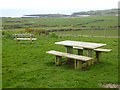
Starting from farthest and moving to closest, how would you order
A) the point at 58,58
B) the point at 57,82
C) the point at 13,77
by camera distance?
1. the point at 58,58
2. the point at 13,77
3. the point at 57,82

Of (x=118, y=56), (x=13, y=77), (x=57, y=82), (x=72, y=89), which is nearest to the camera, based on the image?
(x=72, y=89)

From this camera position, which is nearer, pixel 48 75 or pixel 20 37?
pixel 48 75

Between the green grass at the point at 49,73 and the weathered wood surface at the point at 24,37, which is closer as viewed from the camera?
the green grass at the point at 49,73

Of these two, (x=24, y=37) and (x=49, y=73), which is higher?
(x=24, y=37)

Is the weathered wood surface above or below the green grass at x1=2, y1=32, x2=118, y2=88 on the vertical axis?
above

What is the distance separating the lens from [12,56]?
1466cm

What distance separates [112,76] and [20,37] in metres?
12.3

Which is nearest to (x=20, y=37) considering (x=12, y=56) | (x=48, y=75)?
(x=12, y=56)

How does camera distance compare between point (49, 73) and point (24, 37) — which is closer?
point (49, 73)

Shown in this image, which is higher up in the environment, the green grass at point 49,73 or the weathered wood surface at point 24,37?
the weathered wood surface at point 24,37

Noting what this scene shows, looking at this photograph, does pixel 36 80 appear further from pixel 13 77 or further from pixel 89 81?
pixel 89 81

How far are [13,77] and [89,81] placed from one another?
2.82 meters

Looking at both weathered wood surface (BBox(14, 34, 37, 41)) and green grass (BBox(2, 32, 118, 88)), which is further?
weathered wood surface (BBox(14, 34, 37, 41))

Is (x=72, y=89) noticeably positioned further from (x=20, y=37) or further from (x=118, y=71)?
(x=20, y=37)
